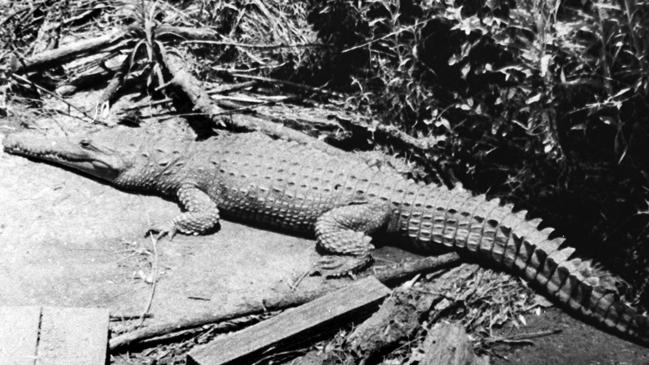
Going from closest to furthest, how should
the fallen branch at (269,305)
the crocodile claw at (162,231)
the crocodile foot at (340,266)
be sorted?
1. the fallen branch at (269,305)
2. the crocodile foot at (340,266)
3. the crocodile claw at (162,231)

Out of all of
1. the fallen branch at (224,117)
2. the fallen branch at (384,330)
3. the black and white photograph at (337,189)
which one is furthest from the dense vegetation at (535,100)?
the fallen branch at (384,330)

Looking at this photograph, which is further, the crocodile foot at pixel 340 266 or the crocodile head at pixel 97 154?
the crocodile head at pixel 97 154

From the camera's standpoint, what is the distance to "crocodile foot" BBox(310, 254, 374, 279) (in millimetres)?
5496

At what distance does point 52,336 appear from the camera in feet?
14.3

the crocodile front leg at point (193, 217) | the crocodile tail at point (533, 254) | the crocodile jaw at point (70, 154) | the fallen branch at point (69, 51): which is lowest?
the crocodile front leg at point (193, 217)

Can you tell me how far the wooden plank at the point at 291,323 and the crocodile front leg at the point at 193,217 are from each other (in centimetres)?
134

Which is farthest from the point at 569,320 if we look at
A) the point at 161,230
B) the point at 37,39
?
the point at 37,39

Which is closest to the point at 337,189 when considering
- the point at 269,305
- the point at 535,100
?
the point at 269,305

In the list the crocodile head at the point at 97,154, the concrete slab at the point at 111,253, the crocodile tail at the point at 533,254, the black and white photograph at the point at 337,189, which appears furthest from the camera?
the crocodile head at the point at 97,154

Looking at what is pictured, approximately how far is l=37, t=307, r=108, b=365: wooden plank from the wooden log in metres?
A: 1.93

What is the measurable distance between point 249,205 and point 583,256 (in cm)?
264

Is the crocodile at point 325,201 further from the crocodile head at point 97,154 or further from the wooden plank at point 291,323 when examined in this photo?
the wooden plank at point 291,323

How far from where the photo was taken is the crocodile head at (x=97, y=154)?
6.26 meters

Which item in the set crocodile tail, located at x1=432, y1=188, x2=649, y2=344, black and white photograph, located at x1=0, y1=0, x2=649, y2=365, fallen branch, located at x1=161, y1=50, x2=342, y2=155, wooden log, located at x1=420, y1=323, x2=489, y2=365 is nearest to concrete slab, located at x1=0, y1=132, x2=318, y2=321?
black and white photograph, located at x1=0, y1=0, x2=649, y2=365
